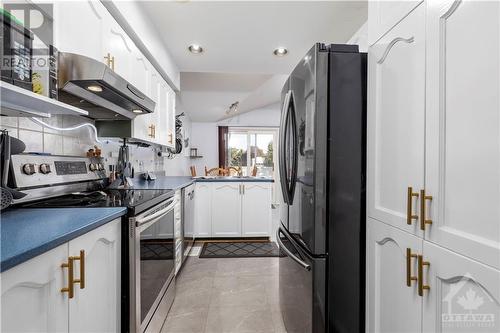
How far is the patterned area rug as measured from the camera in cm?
297

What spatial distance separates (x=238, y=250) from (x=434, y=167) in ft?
8.83

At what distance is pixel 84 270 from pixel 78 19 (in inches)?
48.9

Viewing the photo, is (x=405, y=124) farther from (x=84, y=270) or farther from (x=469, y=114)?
(x=84, y=270)

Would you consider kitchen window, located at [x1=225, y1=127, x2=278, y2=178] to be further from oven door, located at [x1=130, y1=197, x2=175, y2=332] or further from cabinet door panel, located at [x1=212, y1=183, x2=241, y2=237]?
oven door, located at [x1=130, y1=197, x2=175, y2=332]

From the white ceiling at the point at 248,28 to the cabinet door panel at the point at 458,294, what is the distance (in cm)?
180

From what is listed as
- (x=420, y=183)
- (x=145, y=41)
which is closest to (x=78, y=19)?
(x=145, y=41)

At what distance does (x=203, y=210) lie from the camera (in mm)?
3477

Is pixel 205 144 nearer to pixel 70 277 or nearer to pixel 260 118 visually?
pixel 260 118

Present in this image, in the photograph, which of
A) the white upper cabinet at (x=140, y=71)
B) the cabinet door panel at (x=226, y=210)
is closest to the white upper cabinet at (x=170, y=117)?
the white upper cabinet at (x=140, y=71)

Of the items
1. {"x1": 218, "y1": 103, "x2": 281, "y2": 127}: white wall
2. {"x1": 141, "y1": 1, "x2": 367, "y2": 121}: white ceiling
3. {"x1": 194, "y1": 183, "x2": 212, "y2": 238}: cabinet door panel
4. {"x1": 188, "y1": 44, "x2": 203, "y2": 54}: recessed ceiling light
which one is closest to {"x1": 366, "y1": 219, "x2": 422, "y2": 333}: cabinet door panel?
{"x1": 141, "y1": 1, "x2": 367, "y2": 121}: white ceiling

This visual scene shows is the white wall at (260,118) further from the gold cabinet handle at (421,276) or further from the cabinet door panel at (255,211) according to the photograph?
the gold cabinet handle at (421,276)

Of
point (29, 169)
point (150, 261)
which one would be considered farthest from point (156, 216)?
point (29, 169)

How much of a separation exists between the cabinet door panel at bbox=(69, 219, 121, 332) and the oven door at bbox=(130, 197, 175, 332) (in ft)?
0.27

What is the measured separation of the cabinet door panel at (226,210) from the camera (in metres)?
3.48
